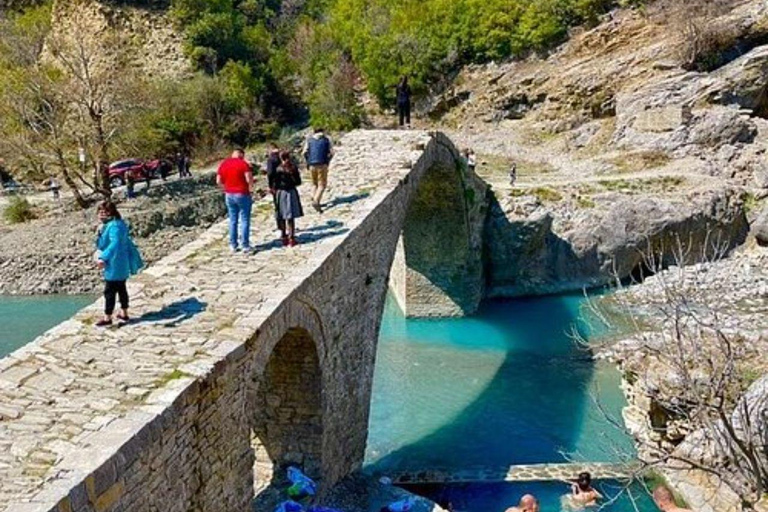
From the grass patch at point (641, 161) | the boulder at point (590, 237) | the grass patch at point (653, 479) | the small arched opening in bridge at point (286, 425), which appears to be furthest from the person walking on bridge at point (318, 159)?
the grass patch at point (641, 161)

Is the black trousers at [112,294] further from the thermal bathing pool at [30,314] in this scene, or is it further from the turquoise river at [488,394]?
the thermal bathing pool at [30,314]

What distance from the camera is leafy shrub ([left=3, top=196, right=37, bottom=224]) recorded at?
29016mm

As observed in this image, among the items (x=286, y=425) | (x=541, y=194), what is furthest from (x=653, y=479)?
(x=541, y=194)

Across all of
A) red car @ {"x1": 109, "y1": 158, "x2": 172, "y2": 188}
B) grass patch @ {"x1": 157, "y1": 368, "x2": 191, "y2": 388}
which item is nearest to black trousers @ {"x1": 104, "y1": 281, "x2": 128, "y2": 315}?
grass patch @ {"x1": 157, "y1": 368, "x2": 191, "y2": 388}

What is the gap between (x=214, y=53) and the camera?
40594 mm

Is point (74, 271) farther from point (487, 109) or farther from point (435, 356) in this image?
point (487, 109)

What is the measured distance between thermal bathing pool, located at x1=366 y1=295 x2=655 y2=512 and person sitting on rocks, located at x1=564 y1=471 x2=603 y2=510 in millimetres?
244

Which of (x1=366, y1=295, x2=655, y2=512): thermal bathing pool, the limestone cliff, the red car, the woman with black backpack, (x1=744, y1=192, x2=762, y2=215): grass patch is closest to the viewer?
the woman with black backpack

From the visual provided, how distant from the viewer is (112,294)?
25.0 ft

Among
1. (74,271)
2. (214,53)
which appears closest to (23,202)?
(74,271)

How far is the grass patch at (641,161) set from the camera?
84.6 feet

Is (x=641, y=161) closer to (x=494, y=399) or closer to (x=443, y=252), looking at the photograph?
(x=443, y=252)

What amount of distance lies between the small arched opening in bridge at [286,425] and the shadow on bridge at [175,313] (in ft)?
6.67

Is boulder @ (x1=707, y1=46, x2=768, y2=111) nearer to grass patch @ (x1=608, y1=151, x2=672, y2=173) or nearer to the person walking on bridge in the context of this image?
grass patch @ (x1=608, y1=151, x2=672, y2=173)
